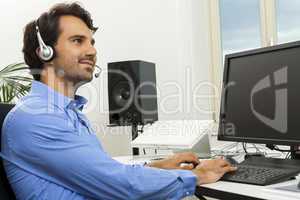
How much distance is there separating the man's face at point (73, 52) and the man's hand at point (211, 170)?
512mm

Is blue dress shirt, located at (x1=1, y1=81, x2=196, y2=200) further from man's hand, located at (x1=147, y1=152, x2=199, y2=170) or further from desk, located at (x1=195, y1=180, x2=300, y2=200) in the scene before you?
man's hand, located at (x1=147, y1=152, x2=199, y2=170)

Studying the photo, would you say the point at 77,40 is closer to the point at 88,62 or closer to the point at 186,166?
the point at 88,62

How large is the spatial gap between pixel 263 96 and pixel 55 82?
816 mm

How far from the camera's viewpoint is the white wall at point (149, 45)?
10.8ft

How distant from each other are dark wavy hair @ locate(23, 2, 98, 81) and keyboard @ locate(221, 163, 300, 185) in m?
0.76

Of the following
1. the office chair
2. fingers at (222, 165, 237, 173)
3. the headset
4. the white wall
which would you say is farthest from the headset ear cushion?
the white wall

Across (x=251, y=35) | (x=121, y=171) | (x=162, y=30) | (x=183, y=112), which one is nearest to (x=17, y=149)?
(x=121, y=171)

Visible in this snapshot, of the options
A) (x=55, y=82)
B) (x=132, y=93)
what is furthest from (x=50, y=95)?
(x=132, y=93)

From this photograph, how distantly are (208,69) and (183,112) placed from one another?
0.52m

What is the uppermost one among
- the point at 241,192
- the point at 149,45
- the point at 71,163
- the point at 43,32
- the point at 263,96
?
the point at 149,45

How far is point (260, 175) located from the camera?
1284 millimetres

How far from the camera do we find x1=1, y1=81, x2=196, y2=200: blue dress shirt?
110 cm

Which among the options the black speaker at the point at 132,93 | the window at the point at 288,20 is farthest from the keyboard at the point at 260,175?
the window at the point at 288,20

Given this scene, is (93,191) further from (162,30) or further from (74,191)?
(162,30)
